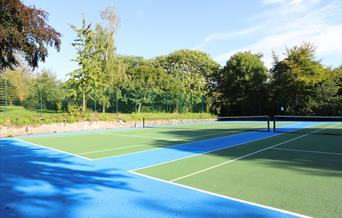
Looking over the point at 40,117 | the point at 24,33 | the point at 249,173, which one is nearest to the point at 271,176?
the point at 249,173

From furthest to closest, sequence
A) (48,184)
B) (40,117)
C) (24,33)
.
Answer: (40,117), (24,33), (48,184)

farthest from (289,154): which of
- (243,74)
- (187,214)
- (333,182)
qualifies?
(243,74)

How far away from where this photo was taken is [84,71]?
2159 cm

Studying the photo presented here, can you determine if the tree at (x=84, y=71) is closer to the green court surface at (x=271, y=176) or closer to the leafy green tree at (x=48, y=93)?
the leafy green tree at (x=48, y=93)

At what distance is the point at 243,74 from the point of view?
36469 mm

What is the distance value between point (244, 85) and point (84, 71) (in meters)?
22.4

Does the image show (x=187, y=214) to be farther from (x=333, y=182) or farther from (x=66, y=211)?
(x=333, y=182)

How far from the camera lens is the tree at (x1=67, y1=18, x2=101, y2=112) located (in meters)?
21.2

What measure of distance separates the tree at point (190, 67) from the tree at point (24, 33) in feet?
123

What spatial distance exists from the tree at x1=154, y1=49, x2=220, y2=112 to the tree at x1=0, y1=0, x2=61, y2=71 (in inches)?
1478

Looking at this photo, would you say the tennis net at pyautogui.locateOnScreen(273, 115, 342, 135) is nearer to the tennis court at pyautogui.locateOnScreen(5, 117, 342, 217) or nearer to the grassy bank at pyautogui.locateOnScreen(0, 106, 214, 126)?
the tennis court at pyautogui.locateOnScreen(5, 117, 342, 217)

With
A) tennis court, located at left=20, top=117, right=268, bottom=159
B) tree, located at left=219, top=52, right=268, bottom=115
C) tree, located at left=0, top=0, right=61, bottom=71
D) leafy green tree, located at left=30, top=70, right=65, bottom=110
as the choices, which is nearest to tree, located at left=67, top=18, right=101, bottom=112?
leafy green tree, located at left=30, top=70, right=65, bottom=110

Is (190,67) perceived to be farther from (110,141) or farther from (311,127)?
(110,141)

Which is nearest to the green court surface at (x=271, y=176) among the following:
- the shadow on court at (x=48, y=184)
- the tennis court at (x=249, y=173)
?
the tennis court at (x=249, y=173)
